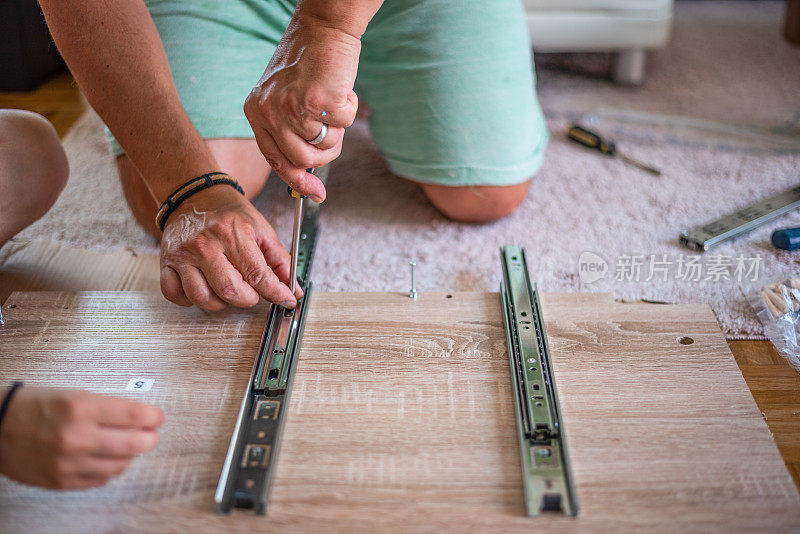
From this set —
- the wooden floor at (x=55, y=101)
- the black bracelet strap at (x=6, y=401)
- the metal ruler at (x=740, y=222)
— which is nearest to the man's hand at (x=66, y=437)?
the black bracelet strap at (x=6, y=401)

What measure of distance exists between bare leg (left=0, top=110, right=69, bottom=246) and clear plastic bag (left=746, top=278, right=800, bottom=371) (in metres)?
1.29

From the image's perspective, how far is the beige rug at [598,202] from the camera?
4.25 ft

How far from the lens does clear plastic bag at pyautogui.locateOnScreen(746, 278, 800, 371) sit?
106 centimetres

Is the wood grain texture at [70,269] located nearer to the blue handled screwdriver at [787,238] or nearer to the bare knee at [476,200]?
the bare knee at [476,200]

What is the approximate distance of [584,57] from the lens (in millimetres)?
2270

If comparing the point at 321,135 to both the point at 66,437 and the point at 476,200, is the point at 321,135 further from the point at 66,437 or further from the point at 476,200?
the point at 476,200

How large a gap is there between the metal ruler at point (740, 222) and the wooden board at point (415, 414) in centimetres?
44

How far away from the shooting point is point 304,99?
33.4 inches

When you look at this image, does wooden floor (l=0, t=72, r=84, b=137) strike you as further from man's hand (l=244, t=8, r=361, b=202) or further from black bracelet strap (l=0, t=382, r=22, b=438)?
black bracelet strap (l=0, t=382, r=22, b=438)

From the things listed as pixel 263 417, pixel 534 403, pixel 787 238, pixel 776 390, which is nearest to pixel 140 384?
pixel 263 417

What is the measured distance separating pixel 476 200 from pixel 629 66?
3.14 ft

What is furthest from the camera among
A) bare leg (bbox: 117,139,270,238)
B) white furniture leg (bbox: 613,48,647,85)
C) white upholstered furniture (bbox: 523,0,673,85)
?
white furniture leg (bbox: 613,48,647,85)

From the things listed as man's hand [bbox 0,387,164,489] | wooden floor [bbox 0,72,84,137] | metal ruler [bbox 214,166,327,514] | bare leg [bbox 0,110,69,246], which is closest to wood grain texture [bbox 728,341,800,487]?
metal ruler [bbox 214,166,327,514]

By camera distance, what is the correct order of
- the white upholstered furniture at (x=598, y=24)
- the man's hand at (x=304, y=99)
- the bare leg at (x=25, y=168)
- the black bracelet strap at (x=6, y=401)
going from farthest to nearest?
the white upholstered furniture at (x=598, y=24), the bare leg at (x=25, y=168), the man's hand at (x=304, y=99), the black bracelet strap at (x=6, y=401)
